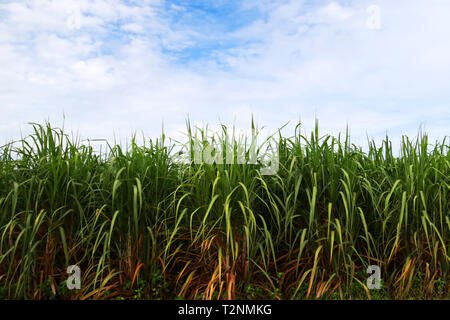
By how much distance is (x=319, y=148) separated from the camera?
3309 mm

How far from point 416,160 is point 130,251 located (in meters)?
2.77

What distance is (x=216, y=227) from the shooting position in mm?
2990

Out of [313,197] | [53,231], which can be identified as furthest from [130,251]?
[313,197]

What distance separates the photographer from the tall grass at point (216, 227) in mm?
2990

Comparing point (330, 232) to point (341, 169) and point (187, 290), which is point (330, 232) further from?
point (187, 290)

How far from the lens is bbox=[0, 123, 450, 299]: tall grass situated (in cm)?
299
